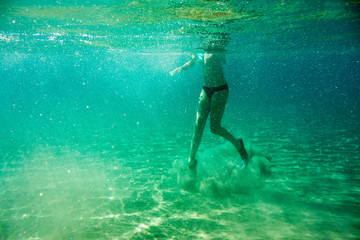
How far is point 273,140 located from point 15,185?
11.6 metres

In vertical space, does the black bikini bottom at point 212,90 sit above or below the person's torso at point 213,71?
below

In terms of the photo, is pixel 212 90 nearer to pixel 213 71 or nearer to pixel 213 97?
pixel 213 97

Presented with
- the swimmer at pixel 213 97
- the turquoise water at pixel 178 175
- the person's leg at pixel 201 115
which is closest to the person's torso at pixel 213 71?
the swimmer at pixel 213 97

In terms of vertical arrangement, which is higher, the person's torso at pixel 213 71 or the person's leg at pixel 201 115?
the person's torso at pixel 213 71

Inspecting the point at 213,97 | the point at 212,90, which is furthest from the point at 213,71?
the point at 213,97

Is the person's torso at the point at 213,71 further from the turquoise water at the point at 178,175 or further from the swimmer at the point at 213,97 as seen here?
the turquoise water at the point at 178,175

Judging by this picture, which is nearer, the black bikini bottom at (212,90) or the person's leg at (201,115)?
the black bikini bottom at (212,90)

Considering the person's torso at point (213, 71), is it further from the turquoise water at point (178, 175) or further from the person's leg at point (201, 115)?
the turquoise water at point (178, 175)

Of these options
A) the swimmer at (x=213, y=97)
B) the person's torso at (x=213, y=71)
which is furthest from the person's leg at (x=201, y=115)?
the person's torso at (x=213, y=71)

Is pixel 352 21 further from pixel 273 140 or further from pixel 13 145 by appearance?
pixel 13 145

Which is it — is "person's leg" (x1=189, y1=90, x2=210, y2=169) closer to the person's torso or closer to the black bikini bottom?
the black bikini bottom

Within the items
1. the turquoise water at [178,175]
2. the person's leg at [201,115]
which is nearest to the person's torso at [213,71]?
the person's leg at [201,115]

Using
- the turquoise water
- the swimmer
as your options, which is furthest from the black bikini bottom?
the turquoise water

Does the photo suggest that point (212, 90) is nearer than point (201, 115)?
Yes
